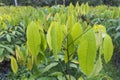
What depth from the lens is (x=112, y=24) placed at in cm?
334

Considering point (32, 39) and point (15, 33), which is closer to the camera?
point (32, 39)

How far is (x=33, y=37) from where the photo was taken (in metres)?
0.98

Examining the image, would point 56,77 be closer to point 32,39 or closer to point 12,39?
point 32,39

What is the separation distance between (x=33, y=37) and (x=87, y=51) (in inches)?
9.5

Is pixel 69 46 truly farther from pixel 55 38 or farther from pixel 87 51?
pixel 87 51

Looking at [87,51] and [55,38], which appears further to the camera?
[55,38]

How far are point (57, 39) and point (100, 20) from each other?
9.30ft

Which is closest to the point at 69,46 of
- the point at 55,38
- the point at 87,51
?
the point at 55,38

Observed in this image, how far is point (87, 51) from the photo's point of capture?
82 centimetres

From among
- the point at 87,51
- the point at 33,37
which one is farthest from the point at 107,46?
the point at 33,37

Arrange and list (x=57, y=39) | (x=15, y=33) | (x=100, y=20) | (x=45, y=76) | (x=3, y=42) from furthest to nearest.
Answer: (x=100, y=20), (x=15, y=33), (x=3, y=42), (x=45, y=76), (x=57, y=39)

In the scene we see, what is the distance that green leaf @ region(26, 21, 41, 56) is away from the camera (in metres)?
0.97

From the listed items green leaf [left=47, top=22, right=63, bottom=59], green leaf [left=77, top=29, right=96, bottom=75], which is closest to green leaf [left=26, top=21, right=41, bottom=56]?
green leaf [left=47, top=22, right=63, bottom=59]

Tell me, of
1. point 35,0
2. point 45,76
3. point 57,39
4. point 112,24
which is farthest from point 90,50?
point 35,0
